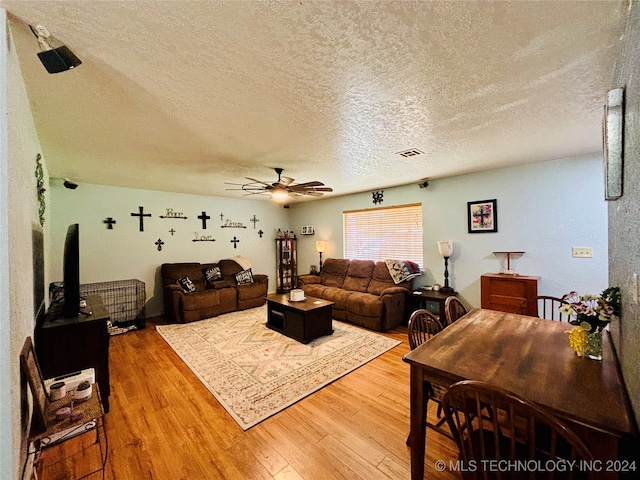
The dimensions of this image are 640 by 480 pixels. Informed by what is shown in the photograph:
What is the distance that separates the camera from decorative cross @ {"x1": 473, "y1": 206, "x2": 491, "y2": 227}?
380 centimetres

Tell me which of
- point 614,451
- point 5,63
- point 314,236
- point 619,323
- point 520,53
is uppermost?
point 520,53

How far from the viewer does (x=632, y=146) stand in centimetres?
104

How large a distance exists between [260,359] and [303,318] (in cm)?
74

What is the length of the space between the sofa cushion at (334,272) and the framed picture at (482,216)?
7.82ft

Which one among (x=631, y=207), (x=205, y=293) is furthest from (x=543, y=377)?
(x=205, y=293)

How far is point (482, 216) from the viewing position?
12.7 ft

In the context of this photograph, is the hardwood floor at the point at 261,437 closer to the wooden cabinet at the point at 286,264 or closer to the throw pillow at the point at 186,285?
the throw pillow at the point at 186,285

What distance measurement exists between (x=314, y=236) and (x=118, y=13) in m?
5.61

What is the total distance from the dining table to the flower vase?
0.03 metres

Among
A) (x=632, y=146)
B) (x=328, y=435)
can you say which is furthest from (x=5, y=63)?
(x=328, y=435)

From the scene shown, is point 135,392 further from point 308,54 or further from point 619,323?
point 619,323

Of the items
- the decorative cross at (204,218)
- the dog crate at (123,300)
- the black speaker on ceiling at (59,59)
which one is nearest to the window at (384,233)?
the decorative cross at (204,218)

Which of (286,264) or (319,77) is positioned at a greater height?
(319,77)

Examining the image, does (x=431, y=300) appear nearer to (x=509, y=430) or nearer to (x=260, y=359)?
(x=260, y=359)
